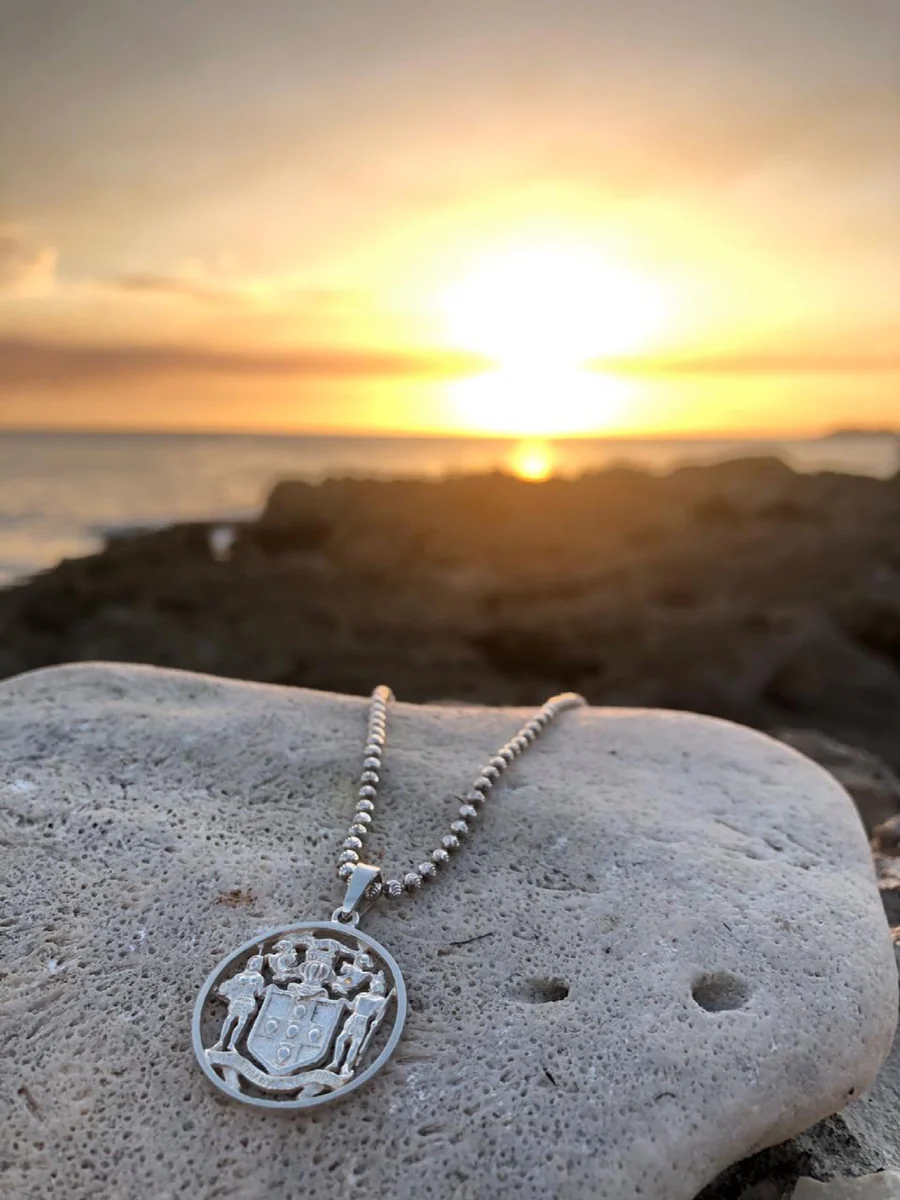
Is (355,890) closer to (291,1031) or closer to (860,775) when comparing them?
(291,1031)

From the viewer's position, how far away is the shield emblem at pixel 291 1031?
152 centimetres

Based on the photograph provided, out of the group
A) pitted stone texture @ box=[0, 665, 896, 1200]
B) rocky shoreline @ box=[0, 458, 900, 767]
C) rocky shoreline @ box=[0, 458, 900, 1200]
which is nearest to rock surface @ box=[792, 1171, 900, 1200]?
pitted stone texture @ box=[0, 665, 896, 1200]

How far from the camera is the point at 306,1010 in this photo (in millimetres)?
1607

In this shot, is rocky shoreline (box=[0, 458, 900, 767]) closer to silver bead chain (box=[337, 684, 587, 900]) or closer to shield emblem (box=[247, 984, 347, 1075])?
silver bead chain (box=[337, 684, 587, 900])

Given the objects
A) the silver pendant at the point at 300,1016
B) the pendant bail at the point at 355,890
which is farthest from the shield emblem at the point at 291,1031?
the pendant bail at the point at 355,890

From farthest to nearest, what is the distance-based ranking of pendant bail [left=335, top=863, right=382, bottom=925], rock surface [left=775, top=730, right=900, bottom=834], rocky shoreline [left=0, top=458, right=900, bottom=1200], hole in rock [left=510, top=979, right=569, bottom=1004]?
rocky shoreline [left=0, top=458, right=900, bottom=1200] → rock surface [left=775, top=730, right=900, bottom=834] → pendant bail [left=335, top=863, right=382, bottom=925] → hole in rock [left=510, top=979, right=569, bottom=1004]

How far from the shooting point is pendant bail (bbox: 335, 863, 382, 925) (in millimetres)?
1815

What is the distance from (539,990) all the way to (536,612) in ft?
15.8

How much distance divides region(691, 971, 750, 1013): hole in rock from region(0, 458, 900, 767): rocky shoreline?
12.6ft

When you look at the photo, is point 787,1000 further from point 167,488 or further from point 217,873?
point 167,488

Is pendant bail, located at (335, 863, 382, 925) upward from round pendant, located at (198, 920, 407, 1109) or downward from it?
upward

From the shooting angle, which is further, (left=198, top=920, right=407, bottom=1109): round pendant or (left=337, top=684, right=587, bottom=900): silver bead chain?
(left=337, top=684, right=587, bottom=900): silver bead chain

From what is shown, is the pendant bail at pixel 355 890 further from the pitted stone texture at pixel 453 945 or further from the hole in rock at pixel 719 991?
the hole in rock at pixel 719 991

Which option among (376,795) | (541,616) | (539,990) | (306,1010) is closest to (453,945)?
(539,990)
